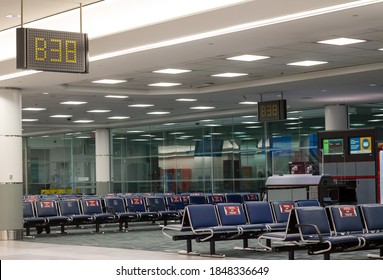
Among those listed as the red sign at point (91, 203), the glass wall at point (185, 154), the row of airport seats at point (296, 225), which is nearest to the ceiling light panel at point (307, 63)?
the row of airport seats at point (296, 225)

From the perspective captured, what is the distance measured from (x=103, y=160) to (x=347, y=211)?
25.9m

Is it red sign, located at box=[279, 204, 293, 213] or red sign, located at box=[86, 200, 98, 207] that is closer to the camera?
red sign, located at box=[279, 204, 293, 213]

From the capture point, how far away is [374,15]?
1166 centimetres

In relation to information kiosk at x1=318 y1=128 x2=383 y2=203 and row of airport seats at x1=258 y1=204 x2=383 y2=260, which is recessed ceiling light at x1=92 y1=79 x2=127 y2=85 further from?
row of airport seats at x1=258 y1=204 x2=383 y2=260

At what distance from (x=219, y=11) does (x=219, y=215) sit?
3.89m

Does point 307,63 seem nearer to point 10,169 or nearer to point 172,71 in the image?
point 172,71

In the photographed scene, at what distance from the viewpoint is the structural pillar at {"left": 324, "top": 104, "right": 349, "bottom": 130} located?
2744 cm

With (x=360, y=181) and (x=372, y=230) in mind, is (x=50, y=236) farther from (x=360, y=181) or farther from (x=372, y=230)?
(x=372, y=230)

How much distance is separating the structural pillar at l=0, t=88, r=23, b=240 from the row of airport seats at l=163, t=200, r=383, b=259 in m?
6.27

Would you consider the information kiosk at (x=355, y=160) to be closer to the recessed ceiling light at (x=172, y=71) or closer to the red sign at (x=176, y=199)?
the red sign at (x=176, y=199)

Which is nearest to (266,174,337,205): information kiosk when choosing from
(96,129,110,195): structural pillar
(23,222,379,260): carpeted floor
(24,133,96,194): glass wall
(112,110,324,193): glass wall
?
(23,222,379,260): carpeted floor

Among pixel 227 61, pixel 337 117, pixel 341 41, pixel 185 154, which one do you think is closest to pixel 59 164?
pixel 185 154

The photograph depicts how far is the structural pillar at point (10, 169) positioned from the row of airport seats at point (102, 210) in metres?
0.83

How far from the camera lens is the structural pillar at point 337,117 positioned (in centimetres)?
2744
